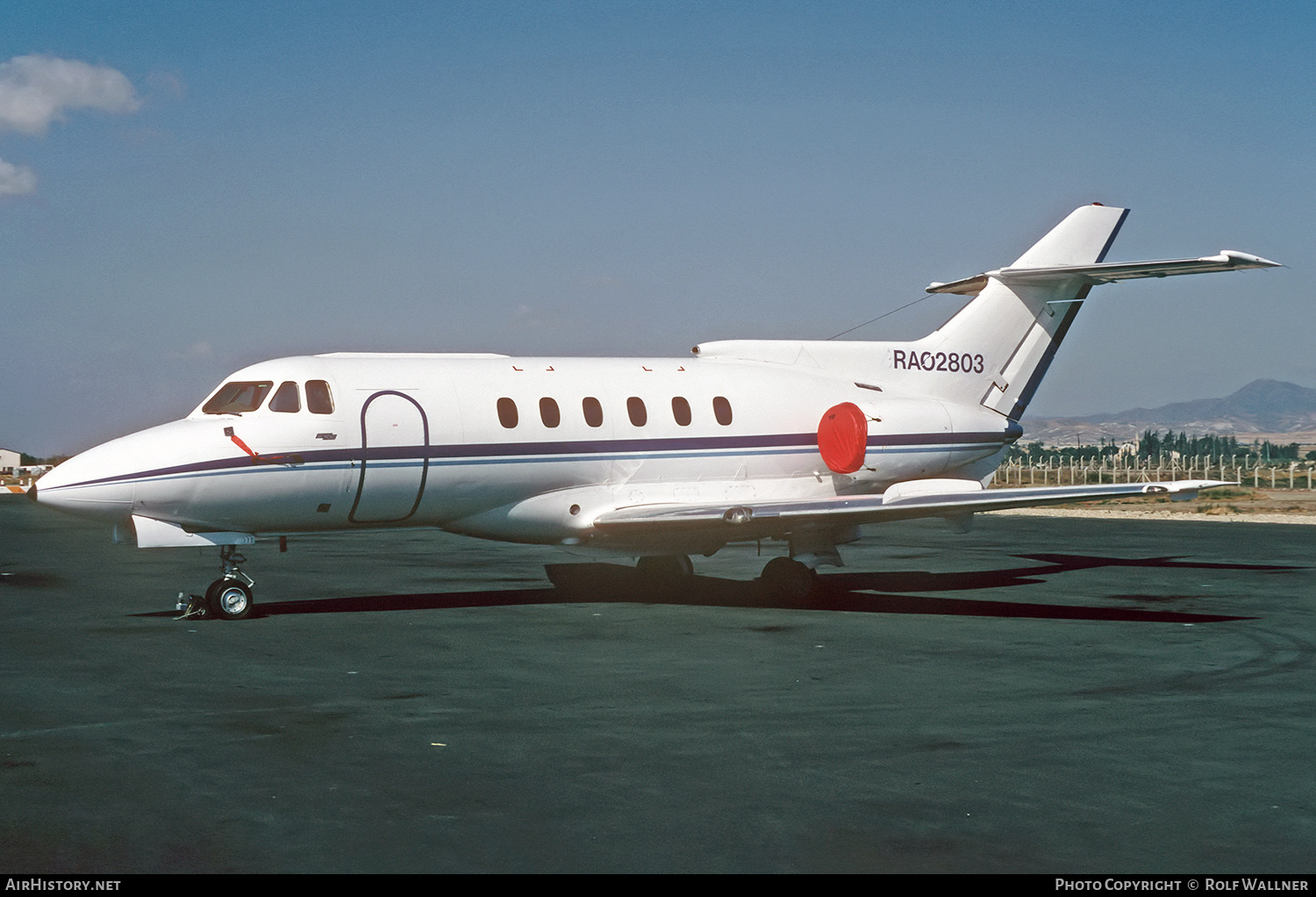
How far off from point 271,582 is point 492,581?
3.41m

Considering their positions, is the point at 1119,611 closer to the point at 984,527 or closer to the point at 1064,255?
the point at 1064,255

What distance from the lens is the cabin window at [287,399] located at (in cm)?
1501

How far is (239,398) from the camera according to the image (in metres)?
15.1

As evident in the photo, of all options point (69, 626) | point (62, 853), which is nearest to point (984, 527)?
point (69, 626)

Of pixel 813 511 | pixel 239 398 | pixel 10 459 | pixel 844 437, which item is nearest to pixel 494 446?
pixel 239 398

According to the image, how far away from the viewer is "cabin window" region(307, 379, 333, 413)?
1512 centimetres

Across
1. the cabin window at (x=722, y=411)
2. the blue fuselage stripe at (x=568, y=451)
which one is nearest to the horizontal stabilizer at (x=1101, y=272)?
the blue fuselage stripe at (x=568, y=451)

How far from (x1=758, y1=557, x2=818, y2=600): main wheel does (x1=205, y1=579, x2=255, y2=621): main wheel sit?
687 centimetres

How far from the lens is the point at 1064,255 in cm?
2069

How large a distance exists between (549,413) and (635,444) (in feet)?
4.37

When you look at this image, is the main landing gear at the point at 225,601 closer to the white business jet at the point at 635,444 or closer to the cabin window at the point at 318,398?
the white business jet at the point at 635,444

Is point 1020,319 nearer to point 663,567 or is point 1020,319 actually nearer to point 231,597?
point 663,567

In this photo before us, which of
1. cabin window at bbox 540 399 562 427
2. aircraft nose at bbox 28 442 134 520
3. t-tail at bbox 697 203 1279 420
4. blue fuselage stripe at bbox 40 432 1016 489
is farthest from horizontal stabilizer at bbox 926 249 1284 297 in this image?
aircraft nose at bbox 28 442 134 520

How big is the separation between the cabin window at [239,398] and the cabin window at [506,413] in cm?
286
